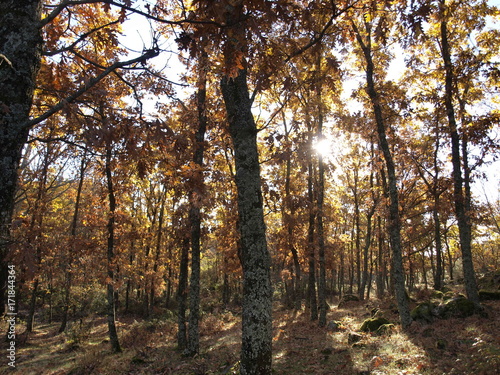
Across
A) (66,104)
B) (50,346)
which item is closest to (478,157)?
(66,104)

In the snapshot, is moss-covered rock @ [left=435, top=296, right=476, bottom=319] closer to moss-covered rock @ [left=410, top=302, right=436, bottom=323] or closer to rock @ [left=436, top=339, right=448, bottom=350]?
moss-covered rock @ [left=410, top=302, right=436, bottom=323]

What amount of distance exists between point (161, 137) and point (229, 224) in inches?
454

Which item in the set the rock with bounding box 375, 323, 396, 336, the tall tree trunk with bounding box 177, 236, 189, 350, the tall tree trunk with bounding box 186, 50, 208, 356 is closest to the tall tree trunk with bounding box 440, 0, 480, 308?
the rock with bounding box 375, 323, 396, 336

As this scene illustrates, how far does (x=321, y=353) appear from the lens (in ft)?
31.1

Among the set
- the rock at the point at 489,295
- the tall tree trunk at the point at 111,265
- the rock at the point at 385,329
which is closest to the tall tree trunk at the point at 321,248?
the rock at the point at 385,329

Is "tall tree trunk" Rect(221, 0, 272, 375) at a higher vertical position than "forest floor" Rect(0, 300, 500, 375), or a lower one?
higher

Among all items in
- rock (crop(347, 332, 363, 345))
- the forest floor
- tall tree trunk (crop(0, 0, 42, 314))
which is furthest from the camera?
rock (crop(347, 332, 363, 345))

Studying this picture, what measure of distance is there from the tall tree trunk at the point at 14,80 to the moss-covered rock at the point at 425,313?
13220 millimetres

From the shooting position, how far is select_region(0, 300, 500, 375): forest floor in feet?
22.6

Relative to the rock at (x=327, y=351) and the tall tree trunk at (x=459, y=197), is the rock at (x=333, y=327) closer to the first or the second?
the rock at (x=327, y=351)

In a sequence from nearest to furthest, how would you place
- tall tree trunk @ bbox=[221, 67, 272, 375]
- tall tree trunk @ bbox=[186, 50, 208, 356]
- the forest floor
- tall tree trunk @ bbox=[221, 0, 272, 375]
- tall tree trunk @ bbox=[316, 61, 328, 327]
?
tall tree trunk @ bbox=[221, 0, 272, 375] → tall tree trunk @ bbox=[221, 67, 272, 375] → the forest floor → tall tree trunk @ bbox=[186, 50, 208, 356] → tall tree trunk @ bbox=[316, 61, 328, 327]

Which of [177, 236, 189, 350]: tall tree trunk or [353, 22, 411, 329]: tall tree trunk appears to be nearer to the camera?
[353, 22, 411, 329]: tall tree trunk

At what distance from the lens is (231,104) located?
18.7 ft

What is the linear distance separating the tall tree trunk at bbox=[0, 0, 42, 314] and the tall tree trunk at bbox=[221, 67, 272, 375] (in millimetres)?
2588
